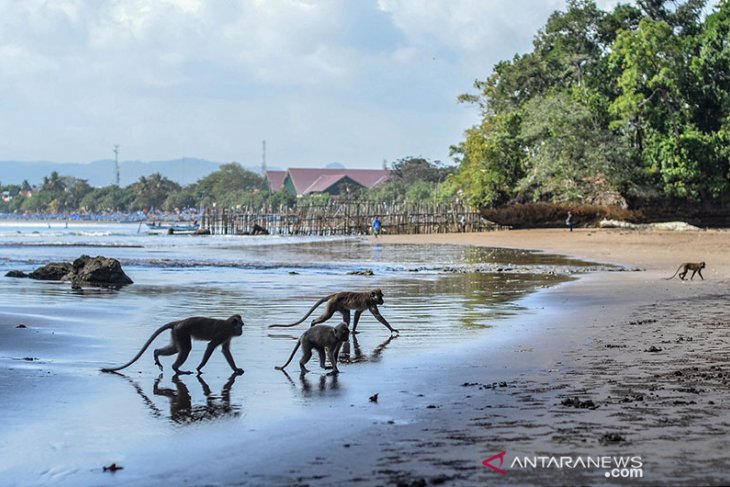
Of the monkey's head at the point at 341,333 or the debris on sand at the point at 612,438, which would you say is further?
the monkey's head at the point at 341,333

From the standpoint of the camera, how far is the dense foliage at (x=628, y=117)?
50.0m

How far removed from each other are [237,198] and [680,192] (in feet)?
284

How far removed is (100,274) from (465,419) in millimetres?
14745

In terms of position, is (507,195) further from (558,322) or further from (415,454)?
(415,454)

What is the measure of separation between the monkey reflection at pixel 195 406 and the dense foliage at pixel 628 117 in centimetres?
4477

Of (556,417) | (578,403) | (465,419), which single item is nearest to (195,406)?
(465,419)

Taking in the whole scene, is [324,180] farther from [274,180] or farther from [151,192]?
[151,192]

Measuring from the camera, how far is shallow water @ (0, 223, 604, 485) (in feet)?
21.3

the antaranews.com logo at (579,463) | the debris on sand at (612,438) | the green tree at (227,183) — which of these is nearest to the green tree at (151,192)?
the green tree at (227,183)

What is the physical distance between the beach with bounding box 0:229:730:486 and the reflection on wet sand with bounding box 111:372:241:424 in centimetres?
4

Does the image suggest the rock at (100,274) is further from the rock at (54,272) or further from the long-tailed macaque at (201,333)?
the long-tailed macaque at (201,333)

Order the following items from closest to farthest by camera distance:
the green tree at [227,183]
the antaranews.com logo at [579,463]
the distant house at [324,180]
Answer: the antaranews.com logo at [579,463], the distant house at [324,180], the green tree at [227,183]

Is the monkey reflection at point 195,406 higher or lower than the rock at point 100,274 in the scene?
lower

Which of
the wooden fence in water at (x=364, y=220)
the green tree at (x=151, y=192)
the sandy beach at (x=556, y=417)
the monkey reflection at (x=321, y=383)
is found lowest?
the monkey reflection at (x=321, y=383)
